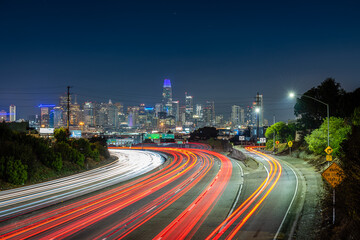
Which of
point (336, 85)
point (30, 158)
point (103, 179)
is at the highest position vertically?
point (336, 85)

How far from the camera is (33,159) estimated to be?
2636 cm

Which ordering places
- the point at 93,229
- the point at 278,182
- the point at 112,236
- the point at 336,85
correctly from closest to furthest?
1. the point at 112,236
2. the point at 93,229
3. the point at 278,182
4. the point at 336,85

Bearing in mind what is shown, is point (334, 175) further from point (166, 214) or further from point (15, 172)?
point (15, 172)

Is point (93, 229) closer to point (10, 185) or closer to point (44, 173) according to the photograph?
point (10, 185)

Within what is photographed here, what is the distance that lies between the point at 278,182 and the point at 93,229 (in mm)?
16217

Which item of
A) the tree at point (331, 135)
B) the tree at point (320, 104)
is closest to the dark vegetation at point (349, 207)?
the tree at point (331, 135)

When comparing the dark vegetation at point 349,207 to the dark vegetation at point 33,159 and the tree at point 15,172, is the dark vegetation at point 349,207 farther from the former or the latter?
the dark vegetation at point 33,159

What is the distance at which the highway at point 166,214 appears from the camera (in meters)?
12.0

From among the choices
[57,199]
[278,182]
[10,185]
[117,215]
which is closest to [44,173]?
[10,185]

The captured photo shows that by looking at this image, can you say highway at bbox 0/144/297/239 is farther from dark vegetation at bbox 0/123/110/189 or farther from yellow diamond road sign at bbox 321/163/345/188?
dark vegetation at bbox 0/123/110/189

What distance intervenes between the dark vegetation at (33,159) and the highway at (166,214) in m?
7.70

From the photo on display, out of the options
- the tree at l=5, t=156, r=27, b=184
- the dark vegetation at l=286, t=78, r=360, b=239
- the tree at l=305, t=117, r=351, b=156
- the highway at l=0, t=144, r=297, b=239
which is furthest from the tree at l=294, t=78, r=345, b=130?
the tree at l=5, t=156, r=27, b=184

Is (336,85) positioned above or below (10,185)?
above

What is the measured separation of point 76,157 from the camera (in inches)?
1325
